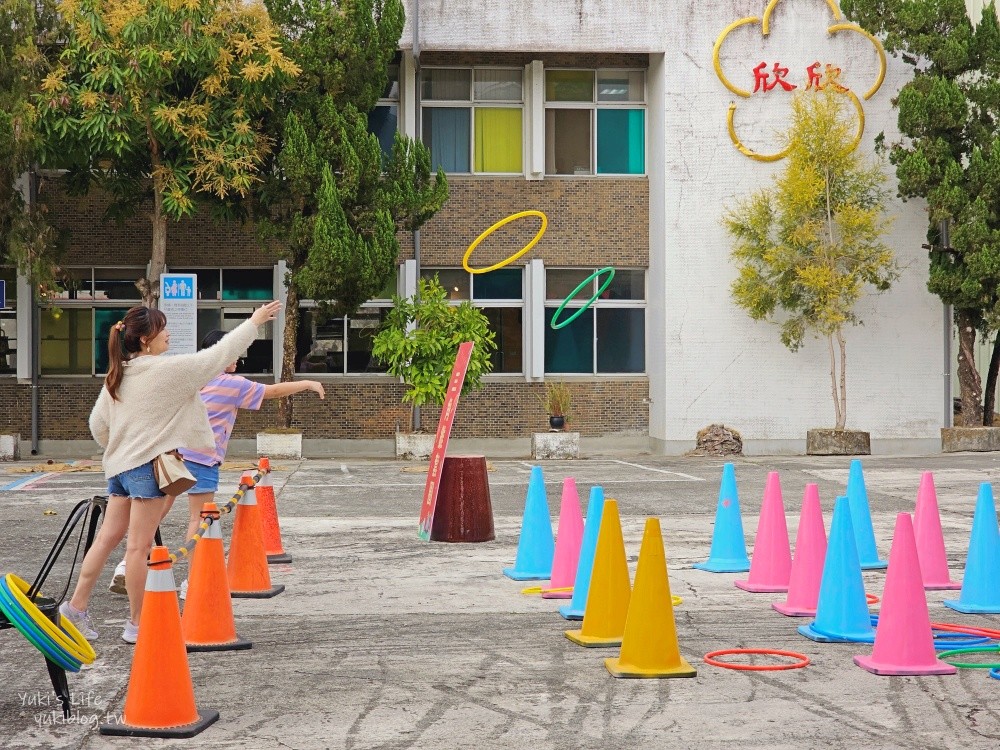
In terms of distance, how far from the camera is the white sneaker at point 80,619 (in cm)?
731

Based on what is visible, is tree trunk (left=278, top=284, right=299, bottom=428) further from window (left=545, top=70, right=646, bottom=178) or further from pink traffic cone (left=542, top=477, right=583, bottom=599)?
pink traffic cone (left=542, top=477, right=583, bottom=599)

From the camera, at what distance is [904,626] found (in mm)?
6965

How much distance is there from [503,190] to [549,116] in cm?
192

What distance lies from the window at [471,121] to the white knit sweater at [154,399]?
20921 millimetres

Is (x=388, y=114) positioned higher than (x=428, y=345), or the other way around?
(x=388, y=114)

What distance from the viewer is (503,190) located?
2745 cm

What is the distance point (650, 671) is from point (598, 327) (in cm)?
2140

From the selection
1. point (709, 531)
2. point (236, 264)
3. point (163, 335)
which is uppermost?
point (236, 264)

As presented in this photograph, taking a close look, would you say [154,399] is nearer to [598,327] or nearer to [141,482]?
[141,482]

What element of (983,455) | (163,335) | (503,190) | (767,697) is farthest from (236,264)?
(767,697)

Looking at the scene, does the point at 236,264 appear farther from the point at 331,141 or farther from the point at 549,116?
the point at 549,116

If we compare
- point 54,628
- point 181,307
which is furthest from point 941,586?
point 181,307

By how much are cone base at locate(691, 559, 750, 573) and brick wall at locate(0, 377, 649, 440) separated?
1654 cm

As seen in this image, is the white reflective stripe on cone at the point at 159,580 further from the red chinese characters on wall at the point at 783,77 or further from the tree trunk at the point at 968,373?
the red chinese characters on wall at the point at 783,77
